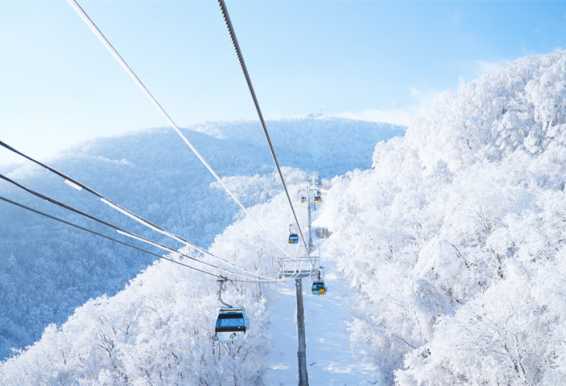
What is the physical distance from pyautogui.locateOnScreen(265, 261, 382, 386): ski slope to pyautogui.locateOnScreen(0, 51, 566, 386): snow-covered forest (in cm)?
124

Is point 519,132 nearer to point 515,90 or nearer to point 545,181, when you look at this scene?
point 515,90

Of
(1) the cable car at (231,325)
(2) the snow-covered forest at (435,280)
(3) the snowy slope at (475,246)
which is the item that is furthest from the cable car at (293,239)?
(1) the cable car at (231,325)

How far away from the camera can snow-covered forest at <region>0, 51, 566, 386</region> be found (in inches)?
752

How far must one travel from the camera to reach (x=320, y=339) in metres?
37.4

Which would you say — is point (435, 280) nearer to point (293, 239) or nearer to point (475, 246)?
point (475, 246)

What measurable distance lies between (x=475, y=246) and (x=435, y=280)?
3892mm

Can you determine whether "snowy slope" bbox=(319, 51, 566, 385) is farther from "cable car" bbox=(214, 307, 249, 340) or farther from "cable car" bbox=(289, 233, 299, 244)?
"cable car" bbox=(214, 307, 249, 340)

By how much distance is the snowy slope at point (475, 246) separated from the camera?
727 inches

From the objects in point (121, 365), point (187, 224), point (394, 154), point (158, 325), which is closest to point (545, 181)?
point (394, 154)

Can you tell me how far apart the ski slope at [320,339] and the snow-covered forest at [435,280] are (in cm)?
124

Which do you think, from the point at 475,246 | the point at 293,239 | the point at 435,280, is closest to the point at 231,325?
the point at 435,280

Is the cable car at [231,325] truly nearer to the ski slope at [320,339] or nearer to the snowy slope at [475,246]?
the snowy slope at [475,246]

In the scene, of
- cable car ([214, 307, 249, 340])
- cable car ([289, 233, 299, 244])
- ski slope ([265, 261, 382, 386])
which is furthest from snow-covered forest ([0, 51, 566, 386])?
cable car ([289, 233, 299, 244])

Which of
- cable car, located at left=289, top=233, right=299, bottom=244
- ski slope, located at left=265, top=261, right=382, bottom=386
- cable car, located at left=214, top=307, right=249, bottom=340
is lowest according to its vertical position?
ski slope, located at left=265, top=261, right=382, bottom=386
